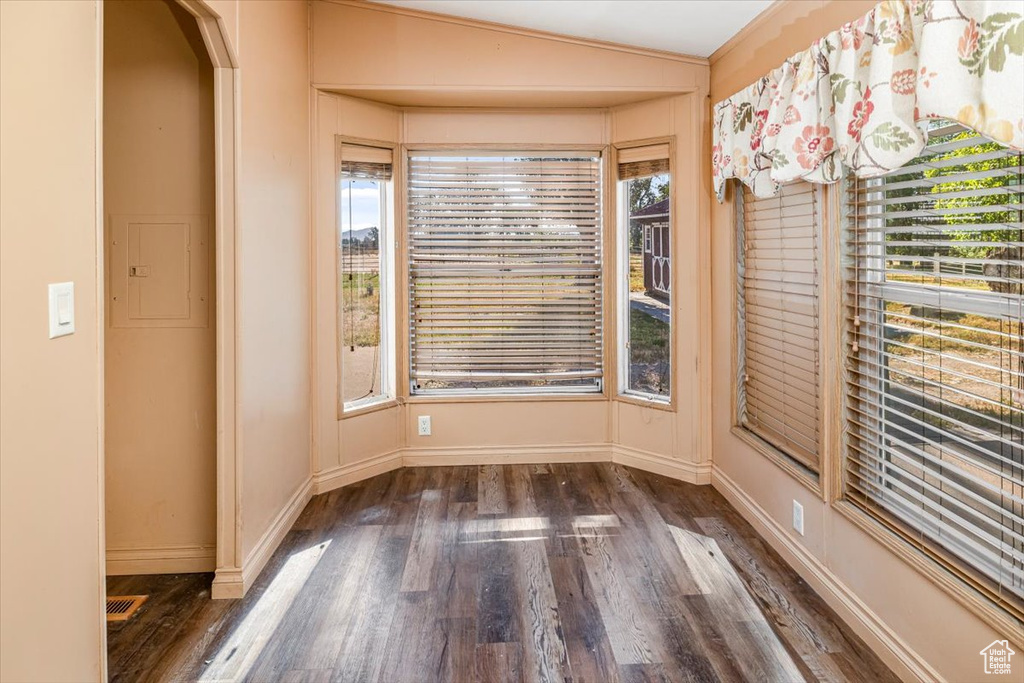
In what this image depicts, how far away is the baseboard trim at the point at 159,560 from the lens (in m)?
2.68

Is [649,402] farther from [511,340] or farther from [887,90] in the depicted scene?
[887,90]

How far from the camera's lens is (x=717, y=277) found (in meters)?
3.67

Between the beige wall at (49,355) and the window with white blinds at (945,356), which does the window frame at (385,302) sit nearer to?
the beige wall at (49,355)

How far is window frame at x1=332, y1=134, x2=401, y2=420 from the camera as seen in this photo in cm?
374

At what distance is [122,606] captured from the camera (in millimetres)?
2443

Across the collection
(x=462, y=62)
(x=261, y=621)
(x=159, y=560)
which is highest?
(x=462, y=62)

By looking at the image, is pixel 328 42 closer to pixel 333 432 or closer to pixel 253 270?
pixel 253 270

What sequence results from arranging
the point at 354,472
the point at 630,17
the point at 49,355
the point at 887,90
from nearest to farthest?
the point at 49,355 < the point at 887,90 < the point at 630,17 < the point at 354,472

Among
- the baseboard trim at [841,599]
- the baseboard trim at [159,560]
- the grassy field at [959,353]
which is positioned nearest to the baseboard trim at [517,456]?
the baseboard trim at [841,599]

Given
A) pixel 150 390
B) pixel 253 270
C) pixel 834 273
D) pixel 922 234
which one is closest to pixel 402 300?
pixel 253 270

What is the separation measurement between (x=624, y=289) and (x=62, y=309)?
3.15m

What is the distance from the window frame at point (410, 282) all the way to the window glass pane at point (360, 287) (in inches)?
4.7

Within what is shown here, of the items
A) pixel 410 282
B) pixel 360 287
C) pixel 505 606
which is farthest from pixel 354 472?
pixel 505 606

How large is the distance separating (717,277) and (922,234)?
1.65 meters
